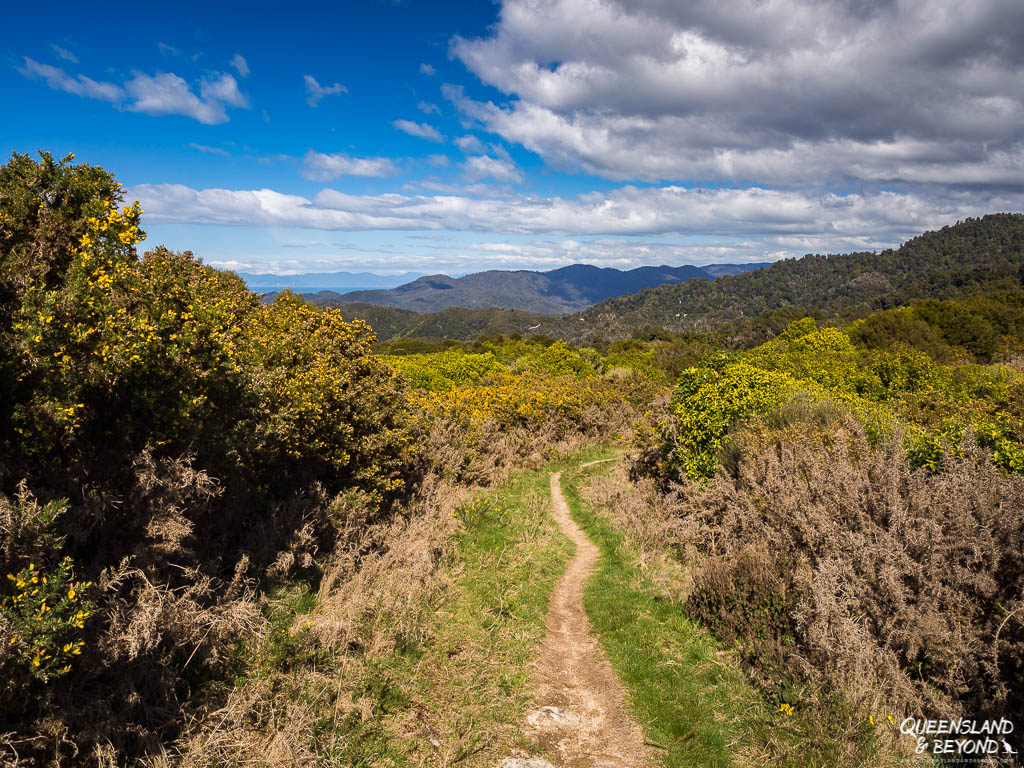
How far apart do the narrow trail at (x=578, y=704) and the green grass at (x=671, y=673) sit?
0.18 metres

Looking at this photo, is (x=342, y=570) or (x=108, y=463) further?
(x=342, y=570)

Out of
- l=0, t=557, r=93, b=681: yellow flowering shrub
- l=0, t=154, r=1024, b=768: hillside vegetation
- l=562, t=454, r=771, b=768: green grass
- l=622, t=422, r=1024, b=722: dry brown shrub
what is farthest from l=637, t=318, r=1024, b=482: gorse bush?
l=0, t=557, r=93, b=681: yellow flowering shrub

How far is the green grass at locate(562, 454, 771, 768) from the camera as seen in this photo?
512 centimetres

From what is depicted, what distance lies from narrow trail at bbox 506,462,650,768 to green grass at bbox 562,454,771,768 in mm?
181

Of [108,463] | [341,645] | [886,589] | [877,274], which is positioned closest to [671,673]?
[886,589]

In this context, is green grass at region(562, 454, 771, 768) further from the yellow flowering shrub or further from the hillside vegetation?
the yellow flowering shrub

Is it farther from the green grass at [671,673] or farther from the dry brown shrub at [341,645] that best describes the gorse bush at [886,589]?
the dry brown shrub at [341,645]

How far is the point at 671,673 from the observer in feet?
20.3

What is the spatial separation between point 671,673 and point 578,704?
49.6 inches

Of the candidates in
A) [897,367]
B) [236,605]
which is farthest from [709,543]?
[897,367]

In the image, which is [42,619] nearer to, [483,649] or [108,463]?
[108,463]

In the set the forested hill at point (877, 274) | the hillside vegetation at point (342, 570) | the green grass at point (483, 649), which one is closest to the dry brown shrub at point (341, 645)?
the hillside vegetation at point (342, 570)

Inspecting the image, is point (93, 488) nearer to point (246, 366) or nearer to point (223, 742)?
point (246, 366)

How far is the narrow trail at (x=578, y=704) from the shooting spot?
5.00 metres
